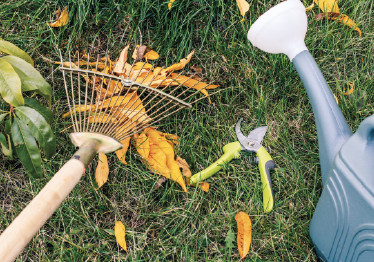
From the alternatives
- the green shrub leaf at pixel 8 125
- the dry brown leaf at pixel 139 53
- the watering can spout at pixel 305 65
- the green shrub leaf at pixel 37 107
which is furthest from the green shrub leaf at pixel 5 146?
the watering can spout at pixel 305 65

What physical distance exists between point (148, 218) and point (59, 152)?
476mm

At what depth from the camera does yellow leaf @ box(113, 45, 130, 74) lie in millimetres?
1591

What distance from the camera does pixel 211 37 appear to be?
1.73 meters

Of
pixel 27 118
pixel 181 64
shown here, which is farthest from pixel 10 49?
pixel 181 64

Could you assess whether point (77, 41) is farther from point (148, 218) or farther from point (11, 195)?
point (148, 218)

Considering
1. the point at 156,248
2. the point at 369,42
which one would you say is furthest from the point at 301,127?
the point at 156,248

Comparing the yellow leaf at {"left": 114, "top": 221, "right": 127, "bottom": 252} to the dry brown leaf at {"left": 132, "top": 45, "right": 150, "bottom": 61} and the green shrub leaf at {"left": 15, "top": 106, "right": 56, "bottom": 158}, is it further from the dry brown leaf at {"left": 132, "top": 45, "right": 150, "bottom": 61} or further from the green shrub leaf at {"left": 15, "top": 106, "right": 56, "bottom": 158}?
the dry brown leaf at {"left": 132, "top": 45, "right": 150, "bottom": 61}

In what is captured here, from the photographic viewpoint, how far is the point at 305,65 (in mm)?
1359

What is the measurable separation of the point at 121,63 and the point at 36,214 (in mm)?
818

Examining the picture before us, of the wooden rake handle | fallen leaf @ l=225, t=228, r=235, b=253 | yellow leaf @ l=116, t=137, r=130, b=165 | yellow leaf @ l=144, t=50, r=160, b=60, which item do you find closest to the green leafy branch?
the wooden rake handle

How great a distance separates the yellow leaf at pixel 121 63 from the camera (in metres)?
1.59

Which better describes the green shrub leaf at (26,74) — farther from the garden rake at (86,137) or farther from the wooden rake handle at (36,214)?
the wooden rake handle at (36,214)

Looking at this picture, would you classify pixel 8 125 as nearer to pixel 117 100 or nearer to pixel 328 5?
pixel 117 100

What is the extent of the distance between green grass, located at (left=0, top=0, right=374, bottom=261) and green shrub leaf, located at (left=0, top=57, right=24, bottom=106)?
460 mm
